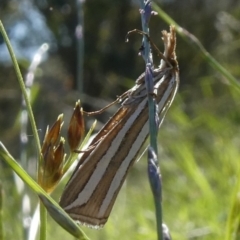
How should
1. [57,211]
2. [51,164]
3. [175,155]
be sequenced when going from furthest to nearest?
[175,155] < [51,164] < [57,211]

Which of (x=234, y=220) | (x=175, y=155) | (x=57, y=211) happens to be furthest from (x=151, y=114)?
(x=175, y=155)

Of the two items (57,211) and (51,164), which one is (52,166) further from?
(57,211)

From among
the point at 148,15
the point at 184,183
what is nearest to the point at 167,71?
the point at 148,15

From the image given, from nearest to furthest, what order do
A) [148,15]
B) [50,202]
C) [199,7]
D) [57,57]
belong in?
[50,202], [148,15], [199,7], [57,57]

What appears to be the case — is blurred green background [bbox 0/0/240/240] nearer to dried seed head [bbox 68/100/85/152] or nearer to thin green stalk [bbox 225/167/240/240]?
thin green stalk [bbox 225/167/240/240]

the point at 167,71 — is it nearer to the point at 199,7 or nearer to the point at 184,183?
the point at 184,183

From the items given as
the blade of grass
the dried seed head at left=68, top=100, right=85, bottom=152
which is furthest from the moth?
the blade of grass

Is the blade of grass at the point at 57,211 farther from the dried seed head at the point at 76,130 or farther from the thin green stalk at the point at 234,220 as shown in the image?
the thin green stalk at the point at 234,220
